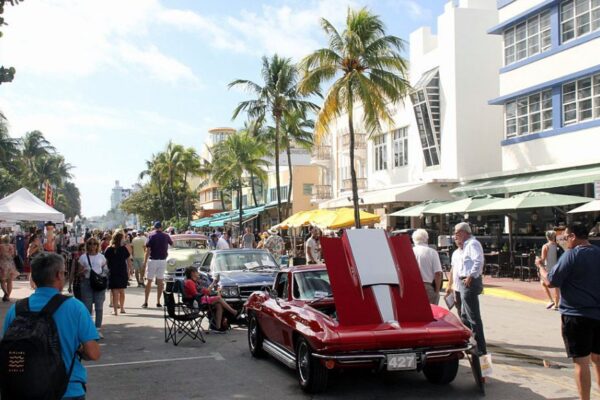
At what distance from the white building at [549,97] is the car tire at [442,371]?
14.3 metres

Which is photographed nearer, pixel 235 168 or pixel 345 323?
pixel 345 323

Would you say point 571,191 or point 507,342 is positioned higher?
point 571,191

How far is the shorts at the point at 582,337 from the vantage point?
5.65 m

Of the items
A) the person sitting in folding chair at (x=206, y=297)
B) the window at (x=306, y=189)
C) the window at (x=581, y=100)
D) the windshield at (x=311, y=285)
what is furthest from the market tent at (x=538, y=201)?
the window at (x=306, y=189)

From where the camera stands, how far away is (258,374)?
7.71 meters

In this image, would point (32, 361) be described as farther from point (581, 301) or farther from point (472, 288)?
point (472, 288)

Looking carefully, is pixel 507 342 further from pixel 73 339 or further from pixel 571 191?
pixel 571 191

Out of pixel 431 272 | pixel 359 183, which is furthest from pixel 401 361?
pixel 359 183

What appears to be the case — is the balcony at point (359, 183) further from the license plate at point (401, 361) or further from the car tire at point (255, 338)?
the license plate at point (401, 361)

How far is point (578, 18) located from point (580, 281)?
18.2 metres

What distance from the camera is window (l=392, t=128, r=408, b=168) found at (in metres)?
33.7

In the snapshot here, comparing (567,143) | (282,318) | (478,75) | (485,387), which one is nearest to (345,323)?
(282,318)

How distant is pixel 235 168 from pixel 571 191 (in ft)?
102

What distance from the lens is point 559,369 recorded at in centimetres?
778
